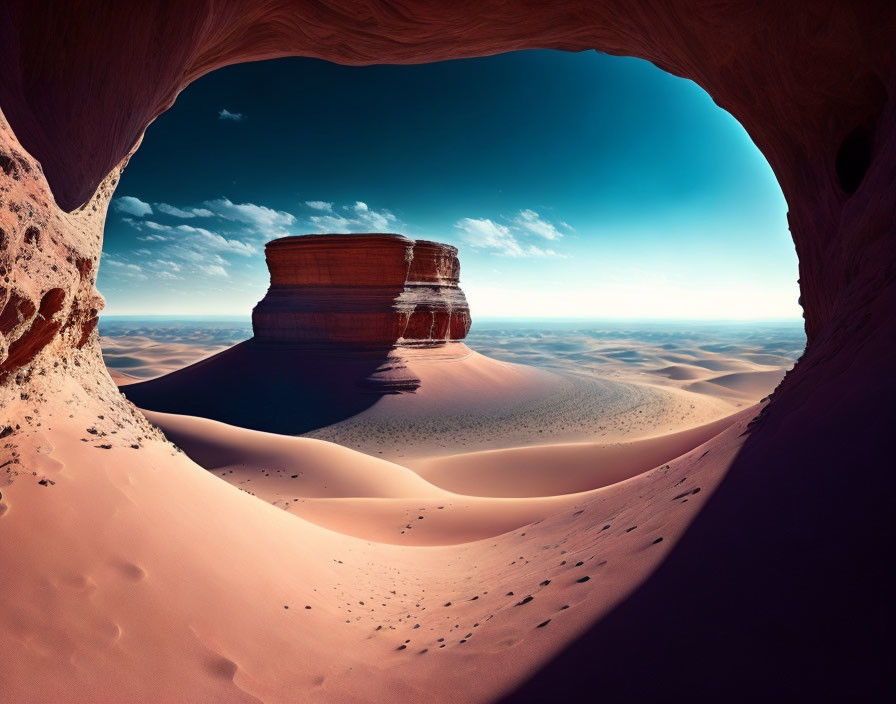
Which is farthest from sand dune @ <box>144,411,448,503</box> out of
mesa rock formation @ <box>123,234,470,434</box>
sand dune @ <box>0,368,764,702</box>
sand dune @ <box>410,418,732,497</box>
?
mesa rock formation @ <box>123,234,470,434</box>

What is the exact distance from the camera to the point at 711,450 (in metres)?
4.74

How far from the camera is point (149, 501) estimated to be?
11.6 ft

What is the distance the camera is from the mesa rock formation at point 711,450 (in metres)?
2.17

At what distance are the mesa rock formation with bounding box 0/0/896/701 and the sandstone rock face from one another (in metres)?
18.1

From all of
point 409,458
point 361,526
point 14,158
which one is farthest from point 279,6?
point 409,458

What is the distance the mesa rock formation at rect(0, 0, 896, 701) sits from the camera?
7.11 feet

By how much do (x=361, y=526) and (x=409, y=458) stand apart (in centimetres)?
1030

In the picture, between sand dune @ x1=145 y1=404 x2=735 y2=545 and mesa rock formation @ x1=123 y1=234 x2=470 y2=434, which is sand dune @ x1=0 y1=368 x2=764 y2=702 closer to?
sand dune @ x1=145 y1=404 x2=735 y2=545

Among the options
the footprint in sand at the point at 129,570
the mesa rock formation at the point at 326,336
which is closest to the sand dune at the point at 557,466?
the footprint in sand at the point at 129,570

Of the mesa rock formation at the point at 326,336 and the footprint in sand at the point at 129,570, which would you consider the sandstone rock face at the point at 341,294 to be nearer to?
the mesa rock formation at the point at 326,336

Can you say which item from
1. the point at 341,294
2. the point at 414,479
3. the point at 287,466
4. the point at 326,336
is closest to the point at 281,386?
the point at 326,336

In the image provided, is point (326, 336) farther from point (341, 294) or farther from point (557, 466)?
point (557, 466)

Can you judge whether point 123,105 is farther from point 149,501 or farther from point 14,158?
point 149,501

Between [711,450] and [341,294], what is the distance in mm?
21581
